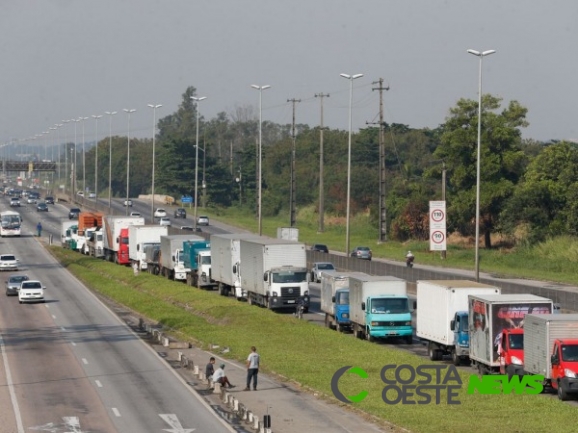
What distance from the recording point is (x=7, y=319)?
2625 inches

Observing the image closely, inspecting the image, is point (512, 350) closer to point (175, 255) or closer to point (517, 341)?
point (517, 341)

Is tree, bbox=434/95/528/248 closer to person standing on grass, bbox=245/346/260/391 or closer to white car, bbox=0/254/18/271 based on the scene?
white car, bbox=0/254/18/271

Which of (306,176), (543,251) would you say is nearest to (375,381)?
(543,251)

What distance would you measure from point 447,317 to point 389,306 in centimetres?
694

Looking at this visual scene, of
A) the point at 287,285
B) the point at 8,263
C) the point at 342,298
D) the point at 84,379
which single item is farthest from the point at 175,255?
the point at 84,379

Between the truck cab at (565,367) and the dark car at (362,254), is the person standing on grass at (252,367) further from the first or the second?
the dark car at (362,254)

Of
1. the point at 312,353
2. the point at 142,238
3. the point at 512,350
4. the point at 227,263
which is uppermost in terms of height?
the point at 142,238

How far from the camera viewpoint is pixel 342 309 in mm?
56719

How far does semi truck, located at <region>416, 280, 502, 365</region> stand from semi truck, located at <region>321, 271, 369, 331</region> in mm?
8014

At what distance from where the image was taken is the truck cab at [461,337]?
43.9m

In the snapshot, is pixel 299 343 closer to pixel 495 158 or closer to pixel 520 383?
pixel 520 383

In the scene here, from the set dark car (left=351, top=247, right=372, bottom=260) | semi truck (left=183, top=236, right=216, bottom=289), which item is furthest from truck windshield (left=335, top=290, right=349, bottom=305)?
dark car (left=351, top=247, right=372, bottom=260)

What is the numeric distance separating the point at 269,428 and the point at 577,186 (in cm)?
7986

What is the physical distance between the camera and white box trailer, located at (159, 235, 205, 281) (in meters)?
86.8
